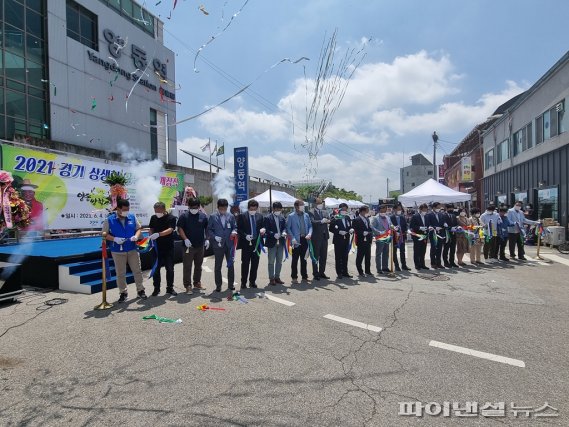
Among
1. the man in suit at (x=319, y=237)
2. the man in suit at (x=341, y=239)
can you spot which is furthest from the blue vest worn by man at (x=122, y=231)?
the man in suit at (x=341, y=239)

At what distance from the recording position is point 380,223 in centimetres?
968

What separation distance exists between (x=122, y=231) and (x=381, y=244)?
620cm

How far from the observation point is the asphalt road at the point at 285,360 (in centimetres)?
303

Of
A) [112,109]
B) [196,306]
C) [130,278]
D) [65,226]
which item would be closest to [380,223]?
[196,306]

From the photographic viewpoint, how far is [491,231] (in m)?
11.5

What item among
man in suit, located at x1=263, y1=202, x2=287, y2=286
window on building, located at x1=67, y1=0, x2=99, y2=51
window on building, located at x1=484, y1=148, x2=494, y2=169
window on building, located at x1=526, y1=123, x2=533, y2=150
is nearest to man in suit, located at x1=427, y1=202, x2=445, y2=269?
man in suit, located at x1=263, y1=202, x2=287, y2=286

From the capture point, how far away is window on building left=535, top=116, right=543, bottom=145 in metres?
18.8

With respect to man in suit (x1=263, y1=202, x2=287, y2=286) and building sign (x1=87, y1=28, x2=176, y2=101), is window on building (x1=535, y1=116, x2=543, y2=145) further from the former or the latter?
building sign (x1=87, y1=28, x2=176, y2=101)

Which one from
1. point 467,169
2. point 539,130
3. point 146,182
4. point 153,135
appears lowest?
point 146,182

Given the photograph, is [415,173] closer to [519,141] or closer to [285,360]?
[519,141]

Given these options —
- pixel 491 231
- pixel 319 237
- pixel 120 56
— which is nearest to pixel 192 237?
pixel 319 237

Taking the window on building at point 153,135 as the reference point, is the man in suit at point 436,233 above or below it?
below

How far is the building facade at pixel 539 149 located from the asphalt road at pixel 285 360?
477 inches

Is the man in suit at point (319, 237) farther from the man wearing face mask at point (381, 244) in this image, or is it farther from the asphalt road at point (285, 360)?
the asphalt road at point (285, 360)
